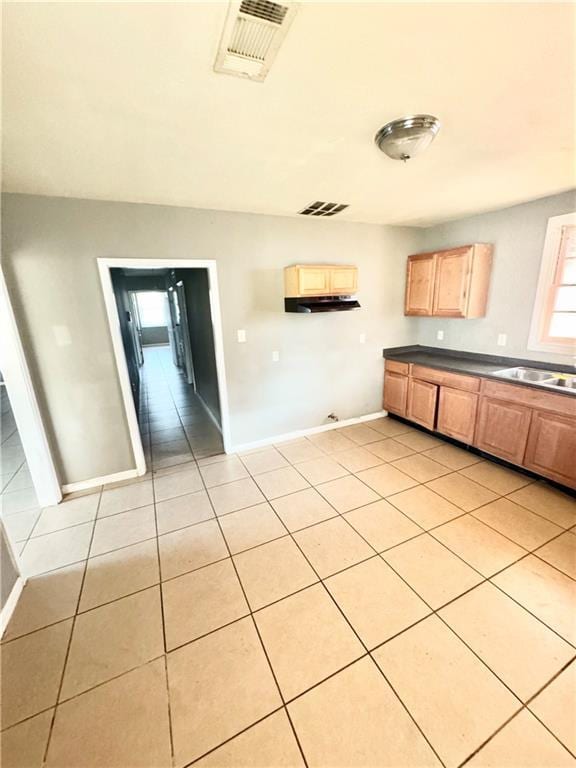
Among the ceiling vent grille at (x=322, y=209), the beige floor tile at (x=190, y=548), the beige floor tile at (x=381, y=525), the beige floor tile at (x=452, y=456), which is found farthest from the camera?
the beige floor tile at (x=452, y=456)

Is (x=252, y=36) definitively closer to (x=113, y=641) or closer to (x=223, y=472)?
(x=113, y=641)

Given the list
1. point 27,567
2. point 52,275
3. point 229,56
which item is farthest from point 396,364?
point 27,567

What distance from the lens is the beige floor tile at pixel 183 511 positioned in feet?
7.87

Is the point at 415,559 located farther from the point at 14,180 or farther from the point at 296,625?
the point at 14,180

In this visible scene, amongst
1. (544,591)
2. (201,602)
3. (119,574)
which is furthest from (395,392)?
(119,574)

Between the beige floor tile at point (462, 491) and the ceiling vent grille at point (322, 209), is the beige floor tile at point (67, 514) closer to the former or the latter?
the beige floor tile at point (462, 491)

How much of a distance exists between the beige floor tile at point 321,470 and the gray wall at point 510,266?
2.22 meters

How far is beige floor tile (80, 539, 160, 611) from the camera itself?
72.1 inches

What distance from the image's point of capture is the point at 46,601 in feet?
5.93

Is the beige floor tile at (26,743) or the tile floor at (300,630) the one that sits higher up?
the beige floor tile at (26,743)

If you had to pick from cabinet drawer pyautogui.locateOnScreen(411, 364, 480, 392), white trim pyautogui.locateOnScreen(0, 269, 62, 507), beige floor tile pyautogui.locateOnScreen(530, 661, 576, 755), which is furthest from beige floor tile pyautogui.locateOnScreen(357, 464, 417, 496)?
white trim pyautogui.locateOnScreen(0, 269, 62, 507)

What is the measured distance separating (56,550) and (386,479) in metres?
2.70

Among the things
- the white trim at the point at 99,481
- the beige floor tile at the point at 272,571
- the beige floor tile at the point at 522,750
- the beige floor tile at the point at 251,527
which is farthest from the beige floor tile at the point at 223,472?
the beige floor tile at the point at 522,750

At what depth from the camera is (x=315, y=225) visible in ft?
11.1
